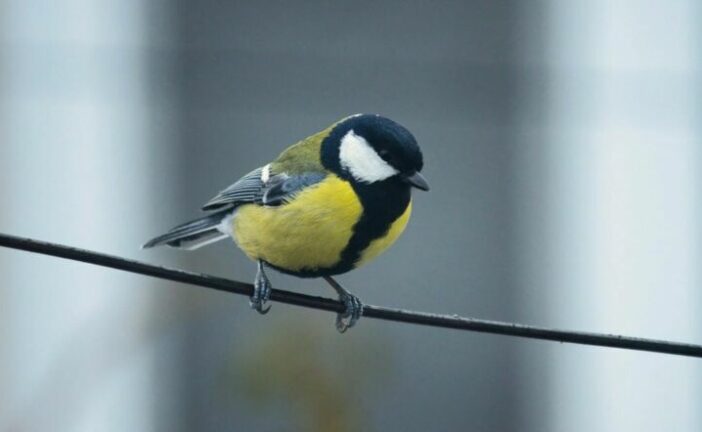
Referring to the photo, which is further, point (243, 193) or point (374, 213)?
point (243, 193)

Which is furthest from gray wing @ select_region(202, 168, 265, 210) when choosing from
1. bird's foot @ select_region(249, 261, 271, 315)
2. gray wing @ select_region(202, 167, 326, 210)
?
bird's foot @ select_region(249, 261, 271, 315)

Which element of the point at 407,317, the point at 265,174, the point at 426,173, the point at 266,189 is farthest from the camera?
the point at 426,173

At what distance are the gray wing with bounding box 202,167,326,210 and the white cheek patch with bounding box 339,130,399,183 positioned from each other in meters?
0.07

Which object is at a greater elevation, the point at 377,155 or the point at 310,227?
the point at 377,155

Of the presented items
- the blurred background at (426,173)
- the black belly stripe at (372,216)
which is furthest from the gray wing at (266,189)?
the blurred background at (426,173)

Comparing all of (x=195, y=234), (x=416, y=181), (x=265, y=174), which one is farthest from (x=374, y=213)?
(x=195, y=234)

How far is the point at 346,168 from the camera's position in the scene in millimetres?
3393

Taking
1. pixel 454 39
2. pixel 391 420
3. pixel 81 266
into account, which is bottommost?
pixel 391 420

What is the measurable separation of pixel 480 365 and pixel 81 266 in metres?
1.79

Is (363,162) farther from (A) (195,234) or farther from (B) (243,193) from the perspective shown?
(A) (195,234)

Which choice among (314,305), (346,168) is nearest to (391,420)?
(346,168)

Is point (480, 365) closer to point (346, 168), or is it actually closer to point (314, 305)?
point (346, 168)

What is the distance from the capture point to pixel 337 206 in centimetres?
329

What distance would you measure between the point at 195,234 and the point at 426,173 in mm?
2996
